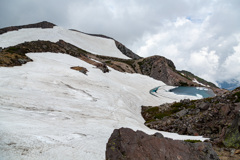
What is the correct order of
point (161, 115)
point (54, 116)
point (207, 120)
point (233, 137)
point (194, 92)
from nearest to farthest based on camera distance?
point (233, 137)
point (54, 116)
point (207, 120)
point (161, 115)
point (194, 92)

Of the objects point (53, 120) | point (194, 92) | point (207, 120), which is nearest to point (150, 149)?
point (53, 120)

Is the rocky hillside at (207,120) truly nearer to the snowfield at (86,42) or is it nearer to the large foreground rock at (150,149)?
the large foreground rock at (150,149)

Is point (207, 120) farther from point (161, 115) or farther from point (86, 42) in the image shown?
point (86, 42)

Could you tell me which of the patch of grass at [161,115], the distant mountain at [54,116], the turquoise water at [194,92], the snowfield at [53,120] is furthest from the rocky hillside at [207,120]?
the turquoise water at [194,92]

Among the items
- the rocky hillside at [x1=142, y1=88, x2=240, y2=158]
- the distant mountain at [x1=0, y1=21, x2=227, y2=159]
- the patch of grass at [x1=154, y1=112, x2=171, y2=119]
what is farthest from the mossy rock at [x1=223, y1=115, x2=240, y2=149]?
the patch of grass at [x1=154, y1=112, x2=171, y2=119]

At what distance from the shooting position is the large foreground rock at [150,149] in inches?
349

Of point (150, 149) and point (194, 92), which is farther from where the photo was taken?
point (194, 92)

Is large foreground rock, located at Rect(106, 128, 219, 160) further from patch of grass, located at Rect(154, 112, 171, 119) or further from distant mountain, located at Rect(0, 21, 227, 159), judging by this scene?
patch of grass, located at Rect(154, 112, 171, 119)

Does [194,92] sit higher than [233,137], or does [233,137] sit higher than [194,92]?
[194,92]

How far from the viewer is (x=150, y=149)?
9.30 metres

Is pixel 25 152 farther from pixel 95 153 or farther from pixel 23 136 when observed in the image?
pixel 95 153

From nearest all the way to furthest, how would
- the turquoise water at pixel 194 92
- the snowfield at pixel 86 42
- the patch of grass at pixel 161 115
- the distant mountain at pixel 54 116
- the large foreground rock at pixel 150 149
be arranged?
1. the large foreground rock at pixel 150 149
2. the distant mountain at pixel 54 116
3. the patch of grass at pixel 161 115
4. the turquoise water at pixel 194 92
5. the snowfield at pixel 86 42

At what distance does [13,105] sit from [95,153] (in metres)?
14.1

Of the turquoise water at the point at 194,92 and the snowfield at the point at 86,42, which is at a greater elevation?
the snowfield at the point at 86,42
